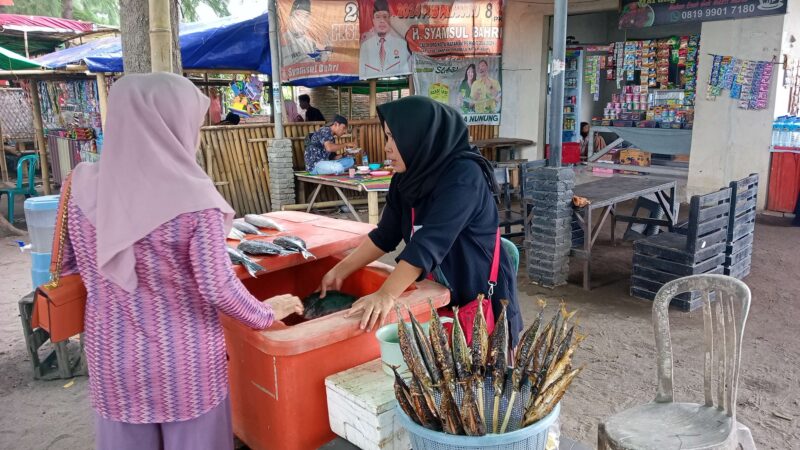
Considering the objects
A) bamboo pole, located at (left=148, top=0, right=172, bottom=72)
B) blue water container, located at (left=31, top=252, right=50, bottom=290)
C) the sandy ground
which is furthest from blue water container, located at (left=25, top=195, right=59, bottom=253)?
bamboo pole, located at (left=148, top=0, right=172, bottom=72)

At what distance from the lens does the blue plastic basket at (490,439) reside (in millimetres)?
1358

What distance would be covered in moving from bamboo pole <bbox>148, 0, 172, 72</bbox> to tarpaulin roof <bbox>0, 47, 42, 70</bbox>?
7.17 metres

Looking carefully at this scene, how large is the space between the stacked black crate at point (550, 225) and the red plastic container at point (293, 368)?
11.0 feet

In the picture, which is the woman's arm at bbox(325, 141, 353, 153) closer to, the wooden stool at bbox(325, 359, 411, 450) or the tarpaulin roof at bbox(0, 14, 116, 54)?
the wooden stool at bbox(325, 359, 411, 450)

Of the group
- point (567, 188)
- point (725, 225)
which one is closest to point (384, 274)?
point (567, 188)

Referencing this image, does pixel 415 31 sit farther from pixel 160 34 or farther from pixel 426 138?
pixel 426 138

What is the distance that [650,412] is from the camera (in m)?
2.37

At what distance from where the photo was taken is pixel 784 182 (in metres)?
8.22

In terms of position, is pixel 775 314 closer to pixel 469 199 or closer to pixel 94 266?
pixel 469 199

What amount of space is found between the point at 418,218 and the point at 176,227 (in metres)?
0.97

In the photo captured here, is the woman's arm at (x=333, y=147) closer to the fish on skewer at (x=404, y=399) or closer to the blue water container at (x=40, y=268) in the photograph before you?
the blue water container at (x=40, y=268)

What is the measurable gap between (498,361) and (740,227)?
4887mm

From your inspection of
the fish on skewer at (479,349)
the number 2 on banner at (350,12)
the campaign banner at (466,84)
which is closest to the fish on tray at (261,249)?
the fish on skewer at (479,349)

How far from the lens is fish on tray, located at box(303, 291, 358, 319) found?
2.57 metres
